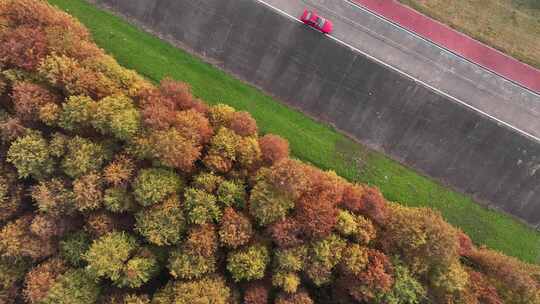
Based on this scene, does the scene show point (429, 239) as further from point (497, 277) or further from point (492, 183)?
point (492, 183)

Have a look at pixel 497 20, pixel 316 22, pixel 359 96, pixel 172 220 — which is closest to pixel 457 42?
pixel 497 20

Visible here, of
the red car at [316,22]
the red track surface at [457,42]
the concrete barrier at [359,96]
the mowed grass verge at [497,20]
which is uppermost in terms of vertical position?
the mowed grass verge at [497,20]

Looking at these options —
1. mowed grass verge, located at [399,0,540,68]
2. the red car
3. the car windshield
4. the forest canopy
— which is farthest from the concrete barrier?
the forest canopy

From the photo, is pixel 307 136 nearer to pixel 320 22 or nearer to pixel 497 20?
pixel 320 22

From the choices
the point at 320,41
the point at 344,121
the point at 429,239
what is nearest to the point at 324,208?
the point at 429,239

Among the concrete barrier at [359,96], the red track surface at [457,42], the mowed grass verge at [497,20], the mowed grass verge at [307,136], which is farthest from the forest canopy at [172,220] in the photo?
the mowed grass verge at [497,20]

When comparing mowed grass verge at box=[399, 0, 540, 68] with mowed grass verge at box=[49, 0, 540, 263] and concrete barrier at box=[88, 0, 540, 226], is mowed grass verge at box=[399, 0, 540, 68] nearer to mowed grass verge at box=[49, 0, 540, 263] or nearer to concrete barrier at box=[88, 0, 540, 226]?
concrete barrier at box=[88, 0, 540, 226]

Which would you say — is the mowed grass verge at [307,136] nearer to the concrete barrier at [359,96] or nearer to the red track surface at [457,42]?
the concrete barrier at [359,96]
